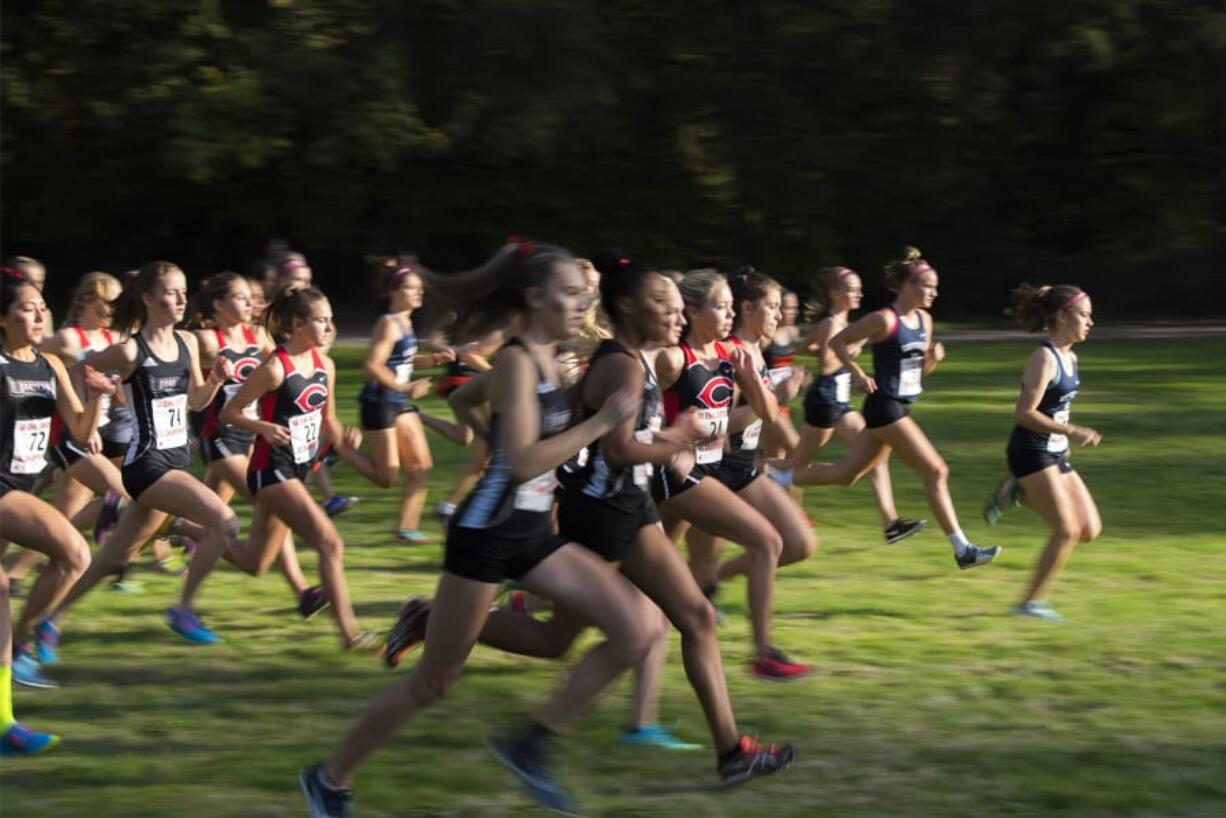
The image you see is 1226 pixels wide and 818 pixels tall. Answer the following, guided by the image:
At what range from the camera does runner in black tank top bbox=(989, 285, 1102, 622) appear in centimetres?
829

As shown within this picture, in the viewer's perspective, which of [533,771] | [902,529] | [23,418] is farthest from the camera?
[902,529]

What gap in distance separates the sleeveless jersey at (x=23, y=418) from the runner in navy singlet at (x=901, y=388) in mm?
4464

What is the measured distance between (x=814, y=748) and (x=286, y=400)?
276cm

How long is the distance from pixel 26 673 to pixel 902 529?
474 cm

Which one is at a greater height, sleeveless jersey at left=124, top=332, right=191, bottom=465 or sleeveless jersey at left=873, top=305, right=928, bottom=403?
sleeveless jersey at left=124, top=332, right=191, bottom=465

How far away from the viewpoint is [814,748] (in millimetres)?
6246

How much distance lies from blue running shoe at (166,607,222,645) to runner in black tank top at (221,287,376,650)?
0.33 m

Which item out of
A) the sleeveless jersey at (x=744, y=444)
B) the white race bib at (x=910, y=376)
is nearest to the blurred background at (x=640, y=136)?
the white race bib at (x=910, y=376)

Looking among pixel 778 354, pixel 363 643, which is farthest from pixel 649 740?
pixel 778 354

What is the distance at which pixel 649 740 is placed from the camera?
246 inches

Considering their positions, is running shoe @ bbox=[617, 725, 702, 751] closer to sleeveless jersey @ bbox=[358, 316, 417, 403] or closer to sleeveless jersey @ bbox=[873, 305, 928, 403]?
sleeveless jersey @ bbox=[873, 305, 928, 403]

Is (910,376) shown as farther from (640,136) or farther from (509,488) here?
(640,136)

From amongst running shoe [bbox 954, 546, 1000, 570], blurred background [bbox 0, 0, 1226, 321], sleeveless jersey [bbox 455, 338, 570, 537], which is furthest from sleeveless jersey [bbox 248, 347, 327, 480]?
blurred background [bbox 0, 0, 1226, 321]

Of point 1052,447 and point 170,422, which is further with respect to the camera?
point 1052,447
